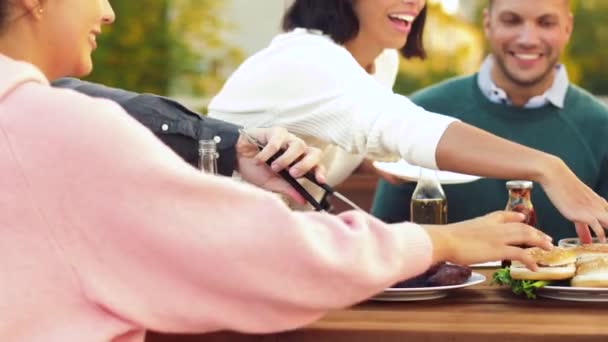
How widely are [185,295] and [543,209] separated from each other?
1.80 meters

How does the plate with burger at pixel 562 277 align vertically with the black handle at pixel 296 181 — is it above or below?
below

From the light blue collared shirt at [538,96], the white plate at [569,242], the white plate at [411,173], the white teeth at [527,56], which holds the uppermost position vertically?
the white teeth at [527,56]

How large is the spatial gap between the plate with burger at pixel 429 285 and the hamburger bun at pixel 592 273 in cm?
16

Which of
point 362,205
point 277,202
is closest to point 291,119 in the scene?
point 277,202

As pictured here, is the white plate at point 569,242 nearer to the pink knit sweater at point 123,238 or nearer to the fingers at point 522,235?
the fingers at point 522,235

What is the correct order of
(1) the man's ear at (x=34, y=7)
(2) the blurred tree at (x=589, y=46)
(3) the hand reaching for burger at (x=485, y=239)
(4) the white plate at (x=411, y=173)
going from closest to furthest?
(1) the man's ear at (x=34, y=7), (3) the hand reaching for burger at (x=485, y=239), (4) the white plate at (x=411, y=173), (2) the blurred tree at (x=589, y=46)

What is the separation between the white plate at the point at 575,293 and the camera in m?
1.64

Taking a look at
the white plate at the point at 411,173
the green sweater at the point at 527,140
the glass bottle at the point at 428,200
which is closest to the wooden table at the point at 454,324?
the glass bottle at the point at 428,200

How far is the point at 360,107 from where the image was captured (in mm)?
2049

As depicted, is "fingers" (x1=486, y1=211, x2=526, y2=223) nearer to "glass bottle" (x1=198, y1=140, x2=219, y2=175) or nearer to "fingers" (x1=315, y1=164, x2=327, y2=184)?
"fingers" (x1=315, y1=164, x2=327, y2=184)

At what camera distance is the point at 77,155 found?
1.17m

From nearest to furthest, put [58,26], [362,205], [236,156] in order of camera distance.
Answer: [58,26] → [236,156] → [362,205]

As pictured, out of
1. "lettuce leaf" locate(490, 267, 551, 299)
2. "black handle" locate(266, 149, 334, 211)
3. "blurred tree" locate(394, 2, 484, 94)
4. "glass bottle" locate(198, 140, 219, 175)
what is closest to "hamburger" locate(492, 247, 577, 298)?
"lettuce leaf" locate(490, 267, 551, 299)

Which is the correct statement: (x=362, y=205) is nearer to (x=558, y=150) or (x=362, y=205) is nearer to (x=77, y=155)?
(x=558, y=150)
